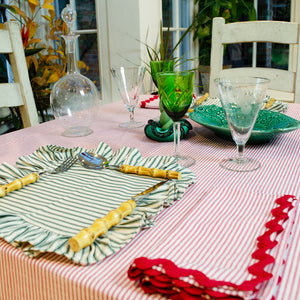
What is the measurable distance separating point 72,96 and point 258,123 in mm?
482

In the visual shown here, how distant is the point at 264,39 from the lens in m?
1.61

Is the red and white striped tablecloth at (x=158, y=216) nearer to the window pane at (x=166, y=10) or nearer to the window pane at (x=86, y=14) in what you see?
the window pane at (x=86, y=14)

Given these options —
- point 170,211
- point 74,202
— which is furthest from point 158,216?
point 74,202

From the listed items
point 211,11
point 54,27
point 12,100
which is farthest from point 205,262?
point 211,11

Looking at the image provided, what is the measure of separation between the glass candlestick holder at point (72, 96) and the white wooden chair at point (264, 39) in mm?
870

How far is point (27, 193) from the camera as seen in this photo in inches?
23.4

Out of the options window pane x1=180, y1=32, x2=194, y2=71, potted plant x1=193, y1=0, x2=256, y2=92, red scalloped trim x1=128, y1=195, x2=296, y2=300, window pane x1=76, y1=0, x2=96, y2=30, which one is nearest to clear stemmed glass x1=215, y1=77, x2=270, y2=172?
red scalloped trim x1=128, y1=195, x2=296, y2=300

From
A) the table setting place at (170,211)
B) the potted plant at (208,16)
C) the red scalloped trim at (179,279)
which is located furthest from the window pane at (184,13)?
the red scalloped trim at (179,279)

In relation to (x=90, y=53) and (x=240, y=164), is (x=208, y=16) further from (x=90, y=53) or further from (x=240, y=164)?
(x=240, y=164)

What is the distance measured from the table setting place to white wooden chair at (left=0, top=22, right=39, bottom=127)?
2.00ft

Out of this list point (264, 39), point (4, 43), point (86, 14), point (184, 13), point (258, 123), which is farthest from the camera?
point (184, 13)

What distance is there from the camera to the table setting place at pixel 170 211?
0.37 metres

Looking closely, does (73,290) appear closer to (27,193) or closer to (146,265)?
(146,265)

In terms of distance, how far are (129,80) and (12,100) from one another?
55 centimetres
